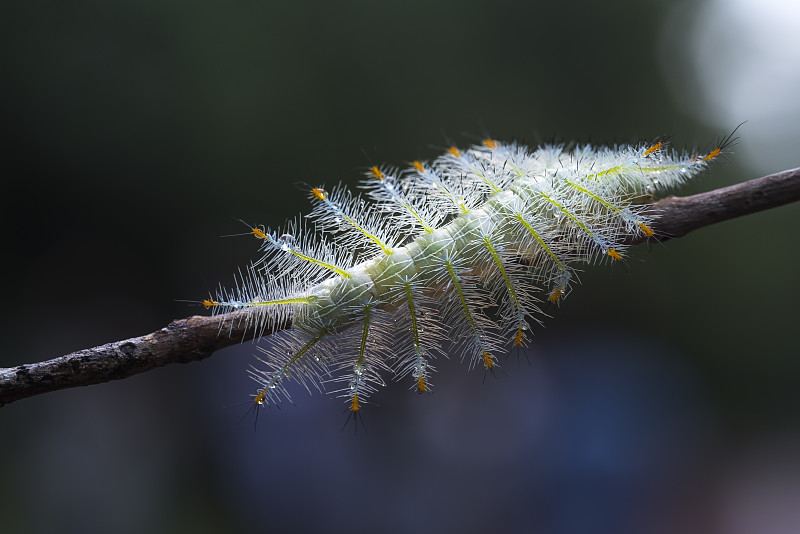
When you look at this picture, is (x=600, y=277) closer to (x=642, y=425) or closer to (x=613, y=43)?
(x=642, y=425)

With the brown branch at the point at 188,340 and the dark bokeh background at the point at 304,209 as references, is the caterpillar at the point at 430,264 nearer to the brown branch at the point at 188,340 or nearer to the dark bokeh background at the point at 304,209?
the brown branch at the point at 188,340

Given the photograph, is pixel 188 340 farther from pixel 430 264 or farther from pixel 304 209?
pixel 304 209

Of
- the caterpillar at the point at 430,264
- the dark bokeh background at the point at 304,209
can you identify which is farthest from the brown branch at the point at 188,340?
the dark bokeh background at the point at 304,209

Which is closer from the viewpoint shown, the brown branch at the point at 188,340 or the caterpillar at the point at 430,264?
the brown branch at the point at 188,340

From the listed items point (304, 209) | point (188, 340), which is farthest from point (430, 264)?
point (304, 209)

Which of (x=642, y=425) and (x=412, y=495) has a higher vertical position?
(x=642, y=425)

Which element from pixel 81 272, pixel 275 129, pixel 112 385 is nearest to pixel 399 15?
pixel 275 129
